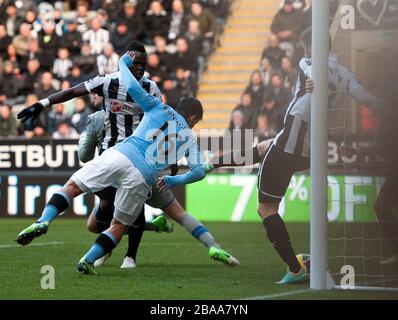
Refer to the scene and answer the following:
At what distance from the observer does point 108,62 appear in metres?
19.6

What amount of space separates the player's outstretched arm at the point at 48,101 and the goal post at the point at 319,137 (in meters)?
2.55

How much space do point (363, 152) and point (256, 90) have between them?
29.1ft

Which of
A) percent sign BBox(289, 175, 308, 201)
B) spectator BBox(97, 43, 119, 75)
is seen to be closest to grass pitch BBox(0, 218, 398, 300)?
percent sign BBox(289, 175, 308, 201)

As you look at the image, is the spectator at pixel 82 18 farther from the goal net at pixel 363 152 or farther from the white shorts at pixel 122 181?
the white shorts at pixel 122 181

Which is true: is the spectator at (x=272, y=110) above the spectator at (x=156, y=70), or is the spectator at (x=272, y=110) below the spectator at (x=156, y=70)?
below

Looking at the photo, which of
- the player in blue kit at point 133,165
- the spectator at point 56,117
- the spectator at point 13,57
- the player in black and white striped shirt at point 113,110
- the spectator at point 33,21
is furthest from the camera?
the spectator at point 33,21

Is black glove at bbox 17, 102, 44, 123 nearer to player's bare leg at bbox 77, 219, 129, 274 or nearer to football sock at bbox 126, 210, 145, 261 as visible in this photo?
player's bare leg at bbox 77, 219, 129, 274

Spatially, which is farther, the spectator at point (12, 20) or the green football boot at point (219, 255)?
the spectator at point (12, 20)

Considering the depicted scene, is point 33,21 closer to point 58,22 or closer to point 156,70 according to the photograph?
point 58,22

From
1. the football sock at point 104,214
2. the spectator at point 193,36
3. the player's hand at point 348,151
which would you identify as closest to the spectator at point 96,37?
the spectator at point 193,36

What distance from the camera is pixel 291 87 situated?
17.5 m

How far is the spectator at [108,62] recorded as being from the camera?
64.0 ft

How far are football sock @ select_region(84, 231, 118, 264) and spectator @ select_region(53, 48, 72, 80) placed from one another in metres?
12.2
